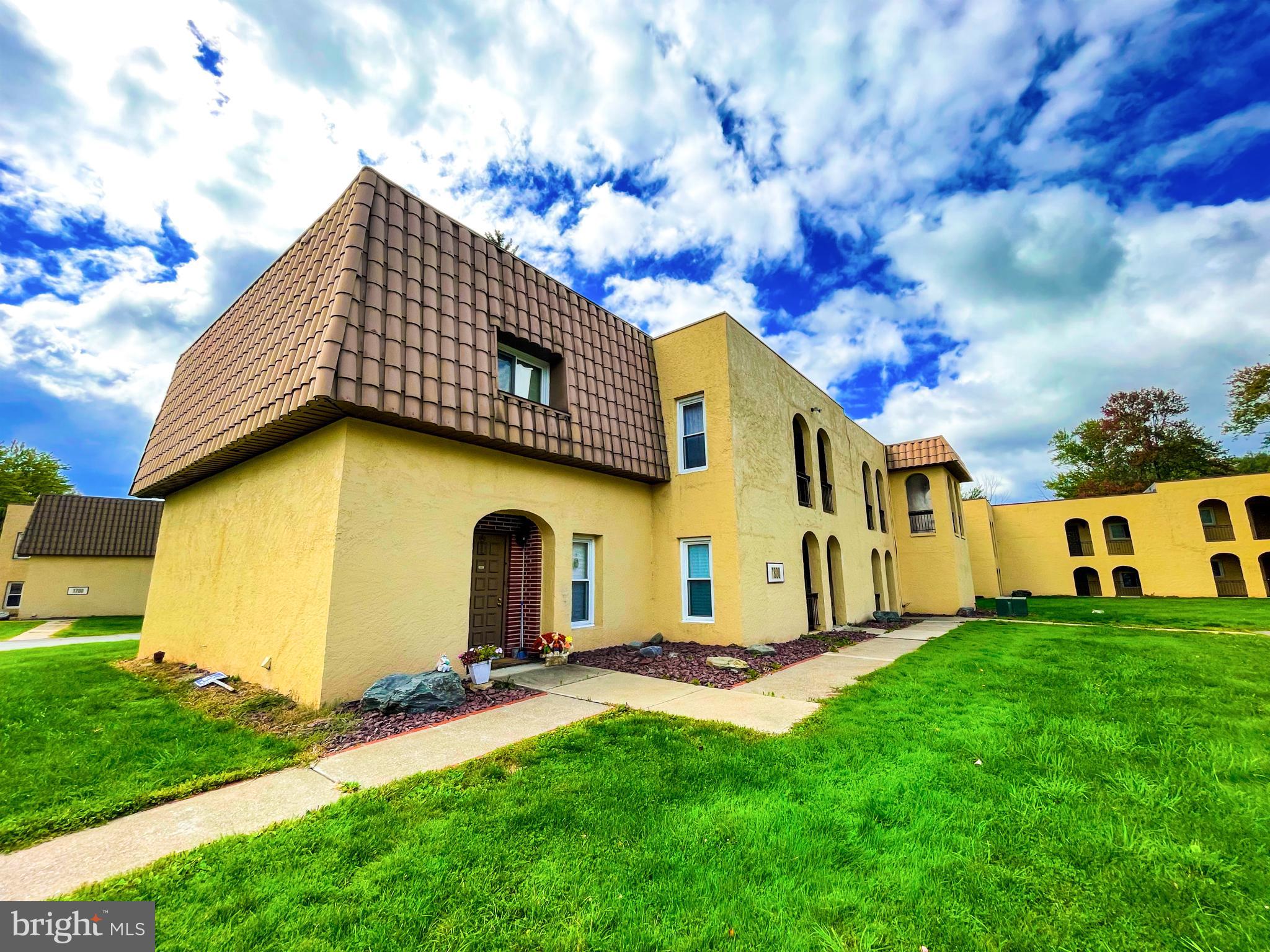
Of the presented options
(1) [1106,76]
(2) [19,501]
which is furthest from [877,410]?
(2) [19,501]

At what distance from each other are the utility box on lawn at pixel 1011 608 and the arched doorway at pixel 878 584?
4.51m

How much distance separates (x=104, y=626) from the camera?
61.9ft

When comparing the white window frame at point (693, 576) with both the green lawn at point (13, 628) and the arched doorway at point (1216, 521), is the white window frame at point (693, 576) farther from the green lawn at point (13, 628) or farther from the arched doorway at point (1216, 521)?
the arched doorway at point (1216, 521)

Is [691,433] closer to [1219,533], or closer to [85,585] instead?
[85,585]

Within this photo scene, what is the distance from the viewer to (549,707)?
564 centimetres

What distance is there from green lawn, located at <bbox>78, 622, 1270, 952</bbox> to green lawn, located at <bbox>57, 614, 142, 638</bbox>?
21.9 m

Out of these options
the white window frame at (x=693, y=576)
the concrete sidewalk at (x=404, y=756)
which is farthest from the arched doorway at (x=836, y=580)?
the white window frame at (x=693, y=576)

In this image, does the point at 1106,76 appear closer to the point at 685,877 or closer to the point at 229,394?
the point at 685,877

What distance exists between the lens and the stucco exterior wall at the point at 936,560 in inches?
705

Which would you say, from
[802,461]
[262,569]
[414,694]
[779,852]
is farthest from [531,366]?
[802,461]

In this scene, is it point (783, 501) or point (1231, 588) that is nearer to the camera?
point (783, 501)

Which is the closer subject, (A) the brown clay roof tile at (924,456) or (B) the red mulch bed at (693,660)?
(B) the red mulch bed at (693,660)

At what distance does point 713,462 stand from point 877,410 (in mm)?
20210

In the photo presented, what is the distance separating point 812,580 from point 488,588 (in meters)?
8.60
